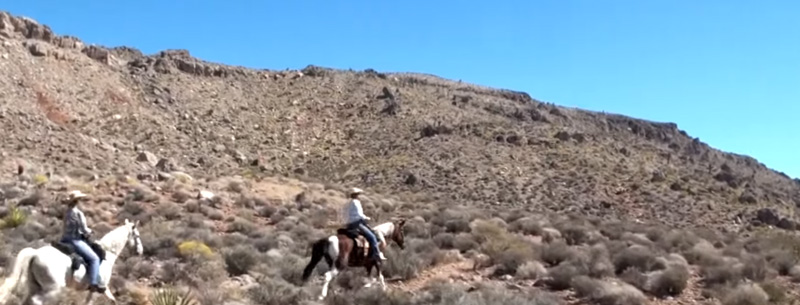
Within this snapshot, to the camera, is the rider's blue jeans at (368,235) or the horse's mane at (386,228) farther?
the horse's mane at (386,228)

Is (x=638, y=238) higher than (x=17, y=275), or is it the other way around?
(x=638, y=238)

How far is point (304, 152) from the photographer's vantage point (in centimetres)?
5191

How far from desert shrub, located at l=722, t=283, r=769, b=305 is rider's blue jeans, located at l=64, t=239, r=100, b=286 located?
1181cm

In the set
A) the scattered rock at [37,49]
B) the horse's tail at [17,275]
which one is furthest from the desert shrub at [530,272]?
the scattered rock at [37,49]

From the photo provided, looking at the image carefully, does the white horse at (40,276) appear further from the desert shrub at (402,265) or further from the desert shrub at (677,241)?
the desert shrub at (677,241)

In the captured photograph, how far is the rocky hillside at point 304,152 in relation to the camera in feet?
100

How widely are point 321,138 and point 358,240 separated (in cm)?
3959

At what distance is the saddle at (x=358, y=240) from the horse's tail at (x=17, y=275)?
6.18 meters

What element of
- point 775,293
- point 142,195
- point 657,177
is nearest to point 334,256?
point 775,293

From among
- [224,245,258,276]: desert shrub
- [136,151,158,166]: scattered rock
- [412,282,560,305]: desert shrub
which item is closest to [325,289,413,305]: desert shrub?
[412,282,560,305]: desert shrub

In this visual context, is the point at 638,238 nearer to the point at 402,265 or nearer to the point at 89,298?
the point at 402,265

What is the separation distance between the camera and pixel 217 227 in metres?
25.6

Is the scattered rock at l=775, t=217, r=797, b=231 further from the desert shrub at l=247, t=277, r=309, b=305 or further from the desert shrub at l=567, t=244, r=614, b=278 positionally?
the desert shrub at l=247, t=277, r=309, b=305

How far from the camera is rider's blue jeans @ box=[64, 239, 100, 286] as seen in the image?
12164mm
